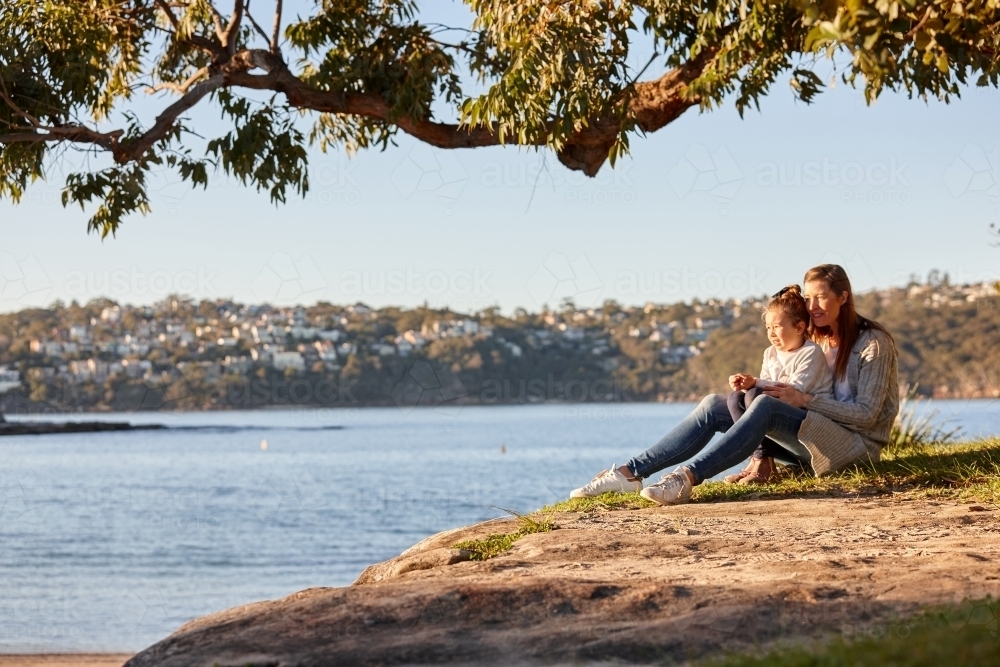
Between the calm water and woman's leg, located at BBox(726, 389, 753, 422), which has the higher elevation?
woman's leg, located at BBox(726, 389, 753, 422)

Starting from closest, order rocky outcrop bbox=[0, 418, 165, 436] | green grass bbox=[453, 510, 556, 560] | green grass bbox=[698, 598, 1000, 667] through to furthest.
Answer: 1. green grass bbox=[698, 598, 1000, 667]
2. green grass bbox=[453, 510, 556, 560]
3. rocky outcrop bbox=[0, 418, 165, 436]

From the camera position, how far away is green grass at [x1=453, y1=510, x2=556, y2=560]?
480 cm

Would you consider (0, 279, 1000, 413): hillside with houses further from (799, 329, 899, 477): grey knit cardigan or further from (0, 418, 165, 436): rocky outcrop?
(799, 329, 899, 477): grey knit cardigan

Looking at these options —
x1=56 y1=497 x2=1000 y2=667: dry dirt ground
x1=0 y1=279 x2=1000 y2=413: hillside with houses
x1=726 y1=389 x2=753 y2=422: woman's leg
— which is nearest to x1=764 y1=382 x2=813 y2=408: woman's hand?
x1=726 y1=389 x2=753 y2=422: woman's leg

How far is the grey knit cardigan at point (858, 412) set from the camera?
5.83 meters

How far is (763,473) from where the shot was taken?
636 cm

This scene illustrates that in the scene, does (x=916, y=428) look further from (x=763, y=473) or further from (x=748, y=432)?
(x=748, y=432)

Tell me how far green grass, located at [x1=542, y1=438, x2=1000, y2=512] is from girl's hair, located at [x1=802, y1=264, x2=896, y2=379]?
608mm

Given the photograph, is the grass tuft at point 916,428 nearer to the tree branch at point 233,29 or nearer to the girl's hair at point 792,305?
the girl's hair at point 792,305

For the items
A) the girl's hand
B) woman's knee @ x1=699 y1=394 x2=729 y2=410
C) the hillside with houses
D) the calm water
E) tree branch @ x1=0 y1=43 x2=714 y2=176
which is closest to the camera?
the girl's hand

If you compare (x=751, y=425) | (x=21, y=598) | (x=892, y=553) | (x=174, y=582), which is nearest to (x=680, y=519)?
(x=751, y=425)

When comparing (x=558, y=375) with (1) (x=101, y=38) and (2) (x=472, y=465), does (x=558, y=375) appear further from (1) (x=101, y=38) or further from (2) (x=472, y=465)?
(1) (x=101, y=38)

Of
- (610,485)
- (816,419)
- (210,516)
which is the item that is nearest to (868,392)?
(816,419)
